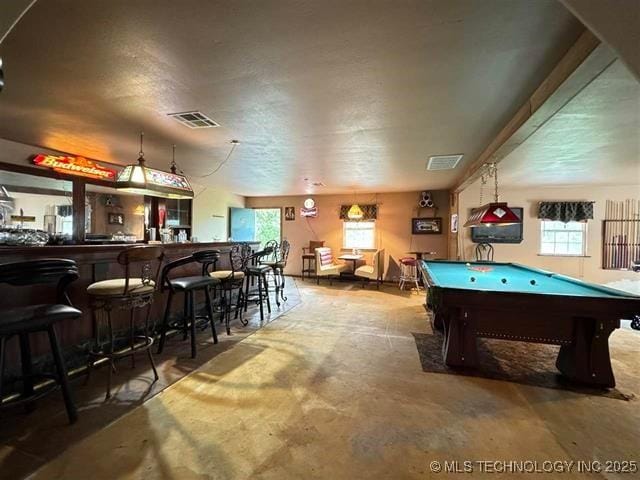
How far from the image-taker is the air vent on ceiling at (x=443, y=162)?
173 inches

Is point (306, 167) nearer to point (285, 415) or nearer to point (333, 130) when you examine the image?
point (333, 130)

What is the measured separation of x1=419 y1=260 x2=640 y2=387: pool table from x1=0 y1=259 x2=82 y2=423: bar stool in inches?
110

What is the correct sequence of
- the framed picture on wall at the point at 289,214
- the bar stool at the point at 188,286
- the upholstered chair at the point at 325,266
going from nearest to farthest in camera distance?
the bar stool at the point at 188,286 → the upholstered chair at the point at 325,266 → the framed picture on wall at the point at 289,214

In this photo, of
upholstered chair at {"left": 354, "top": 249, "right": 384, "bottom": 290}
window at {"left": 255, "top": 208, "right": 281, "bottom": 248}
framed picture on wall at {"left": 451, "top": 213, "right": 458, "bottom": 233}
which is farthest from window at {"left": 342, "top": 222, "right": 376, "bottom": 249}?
window at {"left": 255, "top": 208, "right": 281, "bottom": 248}

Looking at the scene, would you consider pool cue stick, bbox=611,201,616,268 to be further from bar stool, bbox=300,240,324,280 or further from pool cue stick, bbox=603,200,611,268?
bar stool, bbox=300,240,324,280

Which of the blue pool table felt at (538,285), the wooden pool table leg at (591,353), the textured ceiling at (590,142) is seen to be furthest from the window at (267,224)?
the wooden pool table leg at (591,353)

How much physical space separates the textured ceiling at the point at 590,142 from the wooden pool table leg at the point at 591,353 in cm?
186

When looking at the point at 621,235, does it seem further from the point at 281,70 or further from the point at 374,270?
the point at 281,70

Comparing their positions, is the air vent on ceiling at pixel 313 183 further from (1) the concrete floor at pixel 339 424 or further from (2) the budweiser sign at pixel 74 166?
(1) the concrete floor at pixel 339 424

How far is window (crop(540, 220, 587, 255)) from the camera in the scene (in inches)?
265

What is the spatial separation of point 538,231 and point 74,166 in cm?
906

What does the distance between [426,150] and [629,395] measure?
3183 millimetres

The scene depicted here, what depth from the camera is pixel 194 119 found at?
10.1ft

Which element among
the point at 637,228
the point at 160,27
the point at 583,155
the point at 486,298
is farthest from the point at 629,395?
the point at 637,228
